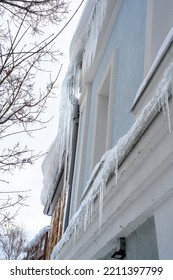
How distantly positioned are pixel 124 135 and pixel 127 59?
3.25ft

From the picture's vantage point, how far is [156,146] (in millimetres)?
1503

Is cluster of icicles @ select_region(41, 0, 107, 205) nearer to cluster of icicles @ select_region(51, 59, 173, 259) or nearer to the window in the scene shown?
the window

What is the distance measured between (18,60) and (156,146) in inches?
62.0

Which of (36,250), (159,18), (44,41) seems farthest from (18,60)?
(36,250)

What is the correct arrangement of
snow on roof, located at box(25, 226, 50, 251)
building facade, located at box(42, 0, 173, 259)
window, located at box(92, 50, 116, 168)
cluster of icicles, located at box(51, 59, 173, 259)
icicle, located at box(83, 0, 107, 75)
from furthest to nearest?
snow on roof, located at box(25, 226, 50, 251) < icicle, located at box(83, 0, 107, 75) < window, located at box(92, 50, 116, 168) < building facade, located at box(42, 0, 173, 259) < cluster of icicles, located at box(51, 59, 173, 259)

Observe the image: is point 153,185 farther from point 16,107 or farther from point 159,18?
point 16,107

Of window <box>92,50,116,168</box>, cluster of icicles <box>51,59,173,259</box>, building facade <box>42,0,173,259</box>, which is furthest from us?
window <box>92,50,116,168</box>

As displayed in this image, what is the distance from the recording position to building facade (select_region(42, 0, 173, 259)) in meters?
1.50

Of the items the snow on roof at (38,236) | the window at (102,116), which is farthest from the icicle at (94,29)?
the snow on roof at (38,236)

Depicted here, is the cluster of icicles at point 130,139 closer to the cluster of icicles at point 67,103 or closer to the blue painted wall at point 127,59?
the blue painted wall at point 127,59

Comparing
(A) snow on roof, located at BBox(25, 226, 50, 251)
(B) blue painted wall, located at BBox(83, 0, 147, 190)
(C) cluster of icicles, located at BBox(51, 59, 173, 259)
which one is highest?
(A) snow on roof, located at BBox(25, 226, 50, 251)

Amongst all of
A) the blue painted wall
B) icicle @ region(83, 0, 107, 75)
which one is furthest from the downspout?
the blue painted wall

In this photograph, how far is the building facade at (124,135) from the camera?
150 cm

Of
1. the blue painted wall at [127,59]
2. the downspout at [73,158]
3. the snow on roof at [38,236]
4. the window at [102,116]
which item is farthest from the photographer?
the snow on roof at [38,236]
